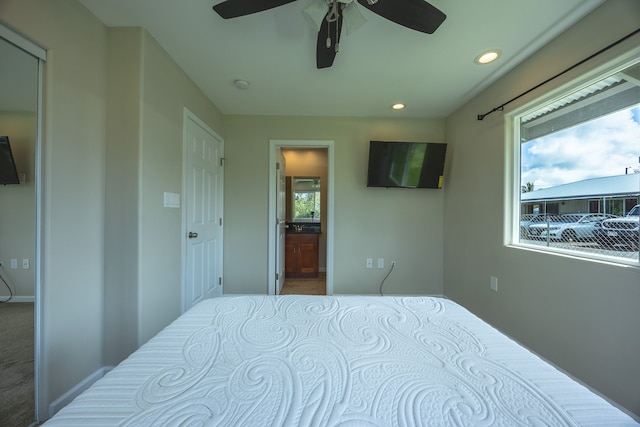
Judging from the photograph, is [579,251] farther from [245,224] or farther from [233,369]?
[245,224]

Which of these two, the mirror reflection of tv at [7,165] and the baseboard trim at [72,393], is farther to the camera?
the baseboard trim at [72,393]

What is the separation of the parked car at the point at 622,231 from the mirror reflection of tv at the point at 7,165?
10.9 ft

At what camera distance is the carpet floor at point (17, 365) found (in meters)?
1.15

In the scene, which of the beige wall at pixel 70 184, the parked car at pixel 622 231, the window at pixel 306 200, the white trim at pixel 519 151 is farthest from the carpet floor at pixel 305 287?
the parked car at pixel 622 231

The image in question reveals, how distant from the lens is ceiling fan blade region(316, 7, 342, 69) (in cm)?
131

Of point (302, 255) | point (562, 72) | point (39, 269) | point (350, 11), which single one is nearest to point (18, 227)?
point (39, 269)

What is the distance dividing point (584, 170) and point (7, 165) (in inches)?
133

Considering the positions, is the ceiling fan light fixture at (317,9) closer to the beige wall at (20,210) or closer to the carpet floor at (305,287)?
the beige wall at (20,210)

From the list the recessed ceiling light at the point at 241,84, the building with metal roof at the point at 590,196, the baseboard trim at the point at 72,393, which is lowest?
the baseboard trim at the point at 72,393

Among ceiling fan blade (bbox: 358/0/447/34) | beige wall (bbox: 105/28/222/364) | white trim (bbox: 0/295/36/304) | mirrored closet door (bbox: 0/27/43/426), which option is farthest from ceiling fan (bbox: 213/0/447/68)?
white trim (bbox: 0/295/36/304)

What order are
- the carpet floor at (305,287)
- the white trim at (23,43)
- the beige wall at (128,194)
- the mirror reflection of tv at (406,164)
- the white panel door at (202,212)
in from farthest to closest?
1. the carpet floor at (305,287)
2. the mirror reflection of tv at (406,164)
3. the white panel door at (202,212)
4. the beige wall at (128,194)
5. the white trim at (23,43)

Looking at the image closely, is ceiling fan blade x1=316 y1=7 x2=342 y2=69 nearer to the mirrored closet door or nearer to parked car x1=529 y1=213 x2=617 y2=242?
the mirrored closet door

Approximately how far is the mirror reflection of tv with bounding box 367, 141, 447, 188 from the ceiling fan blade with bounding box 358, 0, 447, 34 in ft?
4.99

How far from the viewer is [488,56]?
1.76 m
